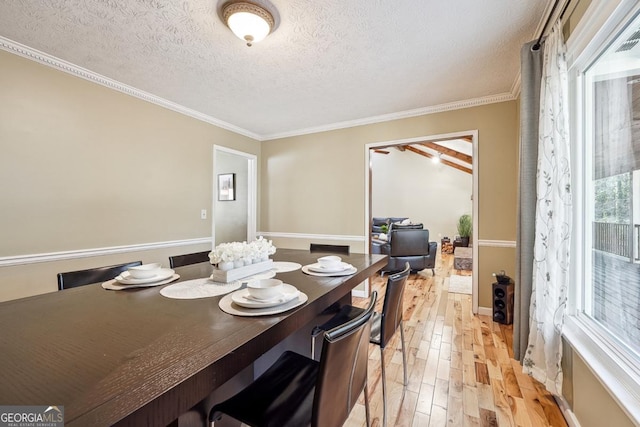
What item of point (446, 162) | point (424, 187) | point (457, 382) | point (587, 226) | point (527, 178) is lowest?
point (457, 382)

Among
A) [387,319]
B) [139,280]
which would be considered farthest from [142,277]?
[387,319]

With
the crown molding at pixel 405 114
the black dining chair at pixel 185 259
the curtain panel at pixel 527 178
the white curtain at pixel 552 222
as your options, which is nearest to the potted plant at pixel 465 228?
the crown molding at pixel 405 114

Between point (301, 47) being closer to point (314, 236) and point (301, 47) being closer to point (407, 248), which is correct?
point (314, 236)

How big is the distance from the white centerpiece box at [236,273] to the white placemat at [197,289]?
26 millimetres

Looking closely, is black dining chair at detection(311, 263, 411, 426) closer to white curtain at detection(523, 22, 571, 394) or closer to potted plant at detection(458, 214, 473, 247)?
white curtain at detection(523, 22, 571, 394)

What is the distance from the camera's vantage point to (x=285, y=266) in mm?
1792

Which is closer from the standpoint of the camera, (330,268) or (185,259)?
(330,268)

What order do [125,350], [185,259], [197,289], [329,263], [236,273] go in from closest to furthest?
[125,350] → [197,289] → [236,273] → [329,263] → [185,259]

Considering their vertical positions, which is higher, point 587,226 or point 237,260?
point 587,226

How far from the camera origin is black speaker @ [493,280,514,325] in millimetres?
2828

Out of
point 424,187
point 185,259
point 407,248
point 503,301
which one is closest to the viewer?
point 185,259

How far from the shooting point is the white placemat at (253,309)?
3.22ft

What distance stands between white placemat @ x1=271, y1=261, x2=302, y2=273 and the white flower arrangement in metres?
0.11

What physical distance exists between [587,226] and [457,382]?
4.27 feet
